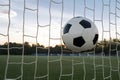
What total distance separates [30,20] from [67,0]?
1431 millimetres

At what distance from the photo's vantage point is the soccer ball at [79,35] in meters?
6.61

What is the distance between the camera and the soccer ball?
661 centimetres

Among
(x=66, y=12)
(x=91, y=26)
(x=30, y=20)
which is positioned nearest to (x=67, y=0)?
(x=66, y=12)

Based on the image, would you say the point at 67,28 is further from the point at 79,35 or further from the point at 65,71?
the point at 65,71

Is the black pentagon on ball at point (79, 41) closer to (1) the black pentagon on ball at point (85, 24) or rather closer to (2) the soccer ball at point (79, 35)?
(2) the soccer ball at point (79, 35)

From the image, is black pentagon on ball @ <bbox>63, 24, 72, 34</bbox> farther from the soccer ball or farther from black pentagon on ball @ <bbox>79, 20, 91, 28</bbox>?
black pentagon on ball @ <bbox>79, 20, 91, 28</bbox>

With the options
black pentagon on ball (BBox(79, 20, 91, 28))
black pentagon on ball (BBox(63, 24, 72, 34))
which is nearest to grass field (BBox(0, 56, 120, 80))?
black pentagon on ball (BBox(63, 24, 72, 34))

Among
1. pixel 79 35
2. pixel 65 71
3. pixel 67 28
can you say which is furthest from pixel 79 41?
pixel 65 71

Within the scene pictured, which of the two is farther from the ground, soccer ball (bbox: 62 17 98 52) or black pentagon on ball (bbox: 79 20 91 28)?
black pentagon on ball (bbox: 79 20 91 28)

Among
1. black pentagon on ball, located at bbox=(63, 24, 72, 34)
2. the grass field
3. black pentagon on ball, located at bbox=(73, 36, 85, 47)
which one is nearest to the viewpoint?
black pentagon on ball, located at bbox=(73, 36, 85, 47)

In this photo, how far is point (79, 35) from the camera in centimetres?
661

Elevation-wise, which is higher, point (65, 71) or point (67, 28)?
point (67, 28)

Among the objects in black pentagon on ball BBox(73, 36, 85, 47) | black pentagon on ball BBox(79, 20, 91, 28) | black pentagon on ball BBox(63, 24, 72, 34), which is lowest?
black pentagon on ball BBox(73, 36, 85, 47)

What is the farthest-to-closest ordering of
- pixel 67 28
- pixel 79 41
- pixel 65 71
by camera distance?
pixel 65 71
pixel 67 28
pixel 79 41
